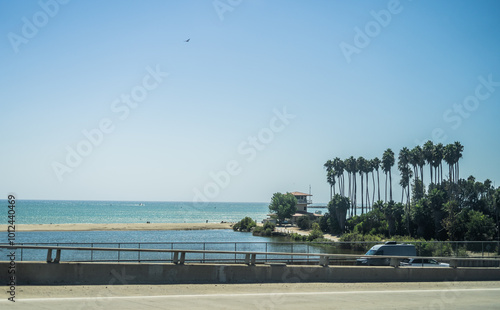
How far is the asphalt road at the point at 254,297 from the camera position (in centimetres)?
1285

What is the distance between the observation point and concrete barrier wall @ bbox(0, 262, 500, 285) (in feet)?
48.5

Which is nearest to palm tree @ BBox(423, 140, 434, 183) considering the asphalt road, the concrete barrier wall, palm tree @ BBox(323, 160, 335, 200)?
palm tree @ BBox(323, 160, 335, 200)

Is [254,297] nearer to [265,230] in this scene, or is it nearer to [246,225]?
[265,230]

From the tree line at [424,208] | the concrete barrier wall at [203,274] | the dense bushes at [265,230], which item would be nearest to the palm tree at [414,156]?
the tree line at [424,208]

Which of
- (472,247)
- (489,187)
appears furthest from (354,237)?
(489,187)

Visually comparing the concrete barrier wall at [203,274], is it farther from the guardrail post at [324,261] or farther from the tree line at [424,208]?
the tree line at [424,208]

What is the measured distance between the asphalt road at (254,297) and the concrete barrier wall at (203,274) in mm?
520

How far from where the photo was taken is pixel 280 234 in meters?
110

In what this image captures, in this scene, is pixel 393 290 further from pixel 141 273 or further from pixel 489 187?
pixel 489 187

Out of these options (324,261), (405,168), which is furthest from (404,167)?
(324,261)

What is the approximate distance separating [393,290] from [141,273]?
896 cm

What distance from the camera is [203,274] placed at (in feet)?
53.9

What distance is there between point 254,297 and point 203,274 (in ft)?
8.68

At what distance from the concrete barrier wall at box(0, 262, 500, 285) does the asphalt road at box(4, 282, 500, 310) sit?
0.52m
